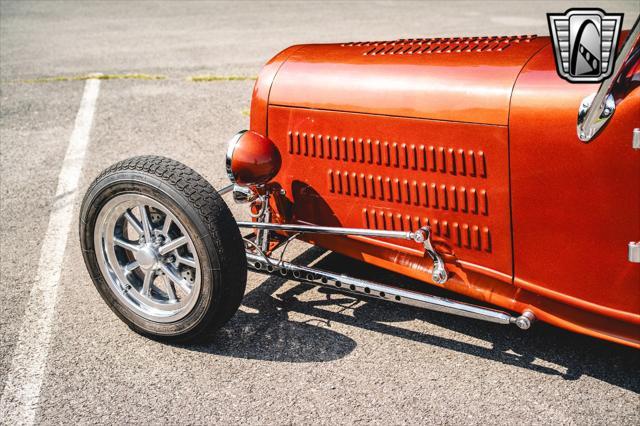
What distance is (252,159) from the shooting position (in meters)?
3.24

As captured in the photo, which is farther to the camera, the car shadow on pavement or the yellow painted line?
the yellow painted line

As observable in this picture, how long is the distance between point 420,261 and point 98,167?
120 inches

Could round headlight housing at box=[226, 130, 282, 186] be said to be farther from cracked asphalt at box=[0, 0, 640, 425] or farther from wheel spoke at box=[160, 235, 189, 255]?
cracked asphalt at box=[0, 0, 640, 425]

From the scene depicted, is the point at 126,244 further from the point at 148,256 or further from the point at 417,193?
the point at 417,193

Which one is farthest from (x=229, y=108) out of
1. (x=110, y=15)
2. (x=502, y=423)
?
(x=110, y=15)

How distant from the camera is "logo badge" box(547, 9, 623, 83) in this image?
220 centimetres

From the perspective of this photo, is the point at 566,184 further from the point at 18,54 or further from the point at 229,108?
the point at 18,54

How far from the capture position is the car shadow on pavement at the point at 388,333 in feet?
10.1

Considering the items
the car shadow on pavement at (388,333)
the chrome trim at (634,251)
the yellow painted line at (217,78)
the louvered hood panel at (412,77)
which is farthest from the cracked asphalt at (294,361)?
the yellow painted line at (217,78)

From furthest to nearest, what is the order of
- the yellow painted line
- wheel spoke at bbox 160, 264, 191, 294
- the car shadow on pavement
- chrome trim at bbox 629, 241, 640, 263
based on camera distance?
the yellow painted line
wheel spoke at bbox 160, 264, 191, 294
the car shadow on pavement
chrome trim at bbox 629, 241, 640, 263

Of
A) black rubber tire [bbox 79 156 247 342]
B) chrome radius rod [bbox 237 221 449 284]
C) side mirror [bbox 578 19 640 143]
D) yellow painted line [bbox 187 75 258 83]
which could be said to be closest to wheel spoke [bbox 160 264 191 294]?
black rubber tire [bbox 79 156 247 342]

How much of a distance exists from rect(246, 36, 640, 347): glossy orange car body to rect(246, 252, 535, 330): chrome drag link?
91 millimetres

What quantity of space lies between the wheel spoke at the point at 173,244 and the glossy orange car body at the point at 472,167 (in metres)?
0.59

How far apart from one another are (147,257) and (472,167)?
147 cm
